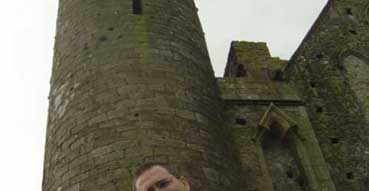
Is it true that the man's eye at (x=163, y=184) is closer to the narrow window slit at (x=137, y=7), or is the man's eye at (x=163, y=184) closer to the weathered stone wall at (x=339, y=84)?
the narrow window slit at (x=137, y=7)

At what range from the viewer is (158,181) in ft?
9.30

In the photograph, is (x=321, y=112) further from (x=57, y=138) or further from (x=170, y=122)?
(x=57, y=138)

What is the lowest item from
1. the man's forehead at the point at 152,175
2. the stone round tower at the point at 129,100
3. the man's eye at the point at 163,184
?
the man's eye at the point at 163,184

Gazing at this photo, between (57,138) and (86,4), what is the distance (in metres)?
2.40

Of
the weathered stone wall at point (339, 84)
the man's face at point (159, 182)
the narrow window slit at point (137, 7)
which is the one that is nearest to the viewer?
the man's face at point (159, 182)

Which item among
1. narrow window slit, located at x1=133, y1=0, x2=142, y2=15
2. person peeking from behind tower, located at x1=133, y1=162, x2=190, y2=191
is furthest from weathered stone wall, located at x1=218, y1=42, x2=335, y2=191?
person peeking from behind tower, located at x1=133, y1=162, x2=190, y2=191

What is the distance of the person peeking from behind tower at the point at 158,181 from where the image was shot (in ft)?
9.18

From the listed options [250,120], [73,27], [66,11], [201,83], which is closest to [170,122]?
[201,83]

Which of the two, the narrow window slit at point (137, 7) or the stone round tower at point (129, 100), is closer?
the stone round tower at point (129, 100)

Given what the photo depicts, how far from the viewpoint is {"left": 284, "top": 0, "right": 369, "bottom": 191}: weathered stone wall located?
337 inches

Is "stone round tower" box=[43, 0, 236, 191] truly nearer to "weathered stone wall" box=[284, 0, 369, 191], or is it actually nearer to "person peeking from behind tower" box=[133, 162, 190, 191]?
"weathered stone wall" box=[284, 0, 369, 191]

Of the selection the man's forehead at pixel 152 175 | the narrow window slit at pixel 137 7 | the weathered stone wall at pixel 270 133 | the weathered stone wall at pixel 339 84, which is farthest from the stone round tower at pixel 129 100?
the man's forehead at pixel 152 175

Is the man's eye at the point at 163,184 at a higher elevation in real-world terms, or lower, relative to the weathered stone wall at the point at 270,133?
lower

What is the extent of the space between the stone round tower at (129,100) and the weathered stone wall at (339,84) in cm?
200
